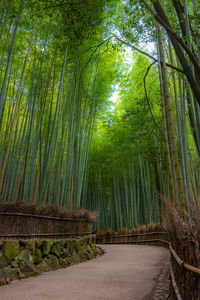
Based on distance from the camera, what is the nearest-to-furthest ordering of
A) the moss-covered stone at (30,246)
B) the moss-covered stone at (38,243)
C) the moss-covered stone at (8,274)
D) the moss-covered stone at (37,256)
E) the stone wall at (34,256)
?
1. the moss-covered stone at (8,274)
2. the stone wall at (34,256)
3. the moss-covered stone at (30,246)
4. the moss-covered stone at (37,256)
5. the moss-covered stone at (38,243)

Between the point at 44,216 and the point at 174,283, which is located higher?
the point at 44,216

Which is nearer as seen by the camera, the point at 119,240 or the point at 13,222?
the point at 13,222

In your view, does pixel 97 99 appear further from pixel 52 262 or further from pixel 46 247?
pixel 52 262

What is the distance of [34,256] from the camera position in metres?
3.17

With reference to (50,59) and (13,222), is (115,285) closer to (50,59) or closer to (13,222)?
(13,222)

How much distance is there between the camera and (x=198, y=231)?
1.25 metres

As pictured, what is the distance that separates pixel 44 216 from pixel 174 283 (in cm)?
252

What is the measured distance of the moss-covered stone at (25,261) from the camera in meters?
2.85

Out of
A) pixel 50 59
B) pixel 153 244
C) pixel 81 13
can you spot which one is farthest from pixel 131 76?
pixel 153 244

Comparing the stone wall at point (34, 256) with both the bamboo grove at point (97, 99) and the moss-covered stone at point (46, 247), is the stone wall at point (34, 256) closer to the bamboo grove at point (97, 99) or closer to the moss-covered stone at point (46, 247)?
the moss-covered stone at point (46, 247)

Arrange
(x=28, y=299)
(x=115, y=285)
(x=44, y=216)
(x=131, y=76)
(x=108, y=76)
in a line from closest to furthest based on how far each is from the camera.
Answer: (x=28, y=299)
(x=115, y=285)
(x=44, y=216)
(x=108, y=76)
(x=131, y=76)

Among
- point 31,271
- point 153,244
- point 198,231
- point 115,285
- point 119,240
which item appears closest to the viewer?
point 198,231

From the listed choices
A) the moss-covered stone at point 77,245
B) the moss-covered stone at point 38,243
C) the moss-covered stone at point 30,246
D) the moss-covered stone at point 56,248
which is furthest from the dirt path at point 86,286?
the moss-covered stone at point 77,245

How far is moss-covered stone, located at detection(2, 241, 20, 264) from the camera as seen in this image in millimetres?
2704
